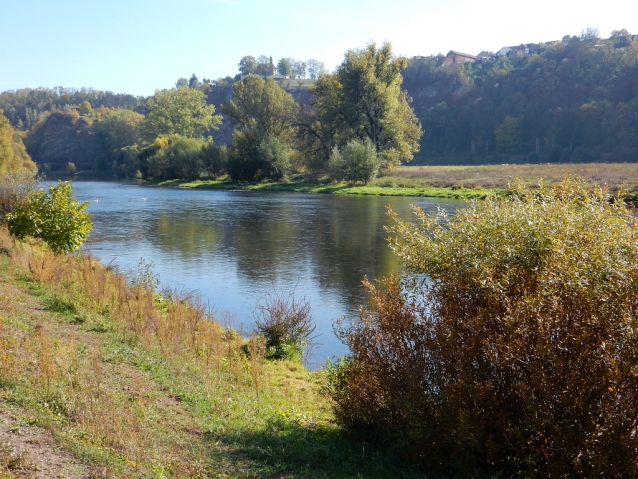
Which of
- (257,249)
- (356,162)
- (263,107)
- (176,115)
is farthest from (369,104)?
A: (176,115)

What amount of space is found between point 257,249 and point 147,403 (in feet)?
64.6

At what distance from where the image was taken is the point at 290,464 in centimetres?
648

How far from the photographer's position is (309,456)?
6.78 metres

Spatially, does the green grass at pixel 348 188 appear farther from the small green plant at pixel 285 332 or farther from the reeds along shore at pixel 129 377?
the reeds along shore at pixel 129 377

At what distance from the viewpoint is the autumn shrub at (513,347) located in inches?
227

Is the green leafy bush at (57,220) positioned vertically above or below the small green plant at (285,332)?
above

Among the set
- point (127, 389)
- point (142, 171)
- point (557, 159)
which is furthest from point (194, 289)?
point (557, 159)

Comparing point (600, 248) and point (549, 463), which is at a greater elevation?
point (600, 248)

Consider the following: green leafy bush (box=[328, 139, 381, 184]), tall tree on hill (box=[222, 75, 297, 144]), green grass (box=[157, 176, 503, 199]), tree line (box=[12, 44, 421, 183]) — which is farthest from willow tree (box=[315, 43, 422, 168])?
tall tree on hill (box=[222, 75, 297, 144])

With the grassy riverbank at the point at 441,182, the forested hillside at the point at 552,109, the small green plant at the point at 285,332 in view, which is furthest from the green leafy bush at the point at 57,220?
the forested hillside at the point at 552,109

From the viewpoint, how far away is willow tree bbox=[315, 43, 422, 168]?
2643 inches

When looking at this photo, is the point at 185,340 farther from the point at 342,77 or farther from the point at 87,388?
the point at 342,77

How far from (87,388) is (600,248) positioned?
6.09 metres

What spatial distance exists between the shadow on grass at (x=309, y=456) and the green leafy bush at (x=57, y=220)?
43.0 ft
